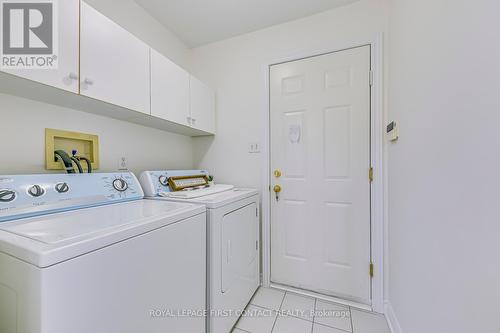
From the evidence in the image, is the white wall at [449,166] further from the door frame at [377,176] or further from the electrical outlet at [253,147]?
the electrical outlet at [253,147]

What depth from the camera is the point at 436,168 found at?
0.87 meters

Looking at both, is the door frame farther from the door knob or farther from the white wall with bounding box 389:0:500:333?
the door knob

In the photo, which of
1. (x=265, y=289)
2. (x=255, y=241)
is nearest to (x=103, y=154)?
(x=255, y=241)

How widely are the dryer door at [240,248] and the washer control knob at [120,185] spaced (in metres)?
0.68

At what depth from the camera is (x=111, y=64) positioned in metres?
1.15

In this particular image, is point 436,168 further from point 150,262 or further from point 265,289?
point 265,289

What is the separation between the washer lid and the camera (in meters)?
0.54

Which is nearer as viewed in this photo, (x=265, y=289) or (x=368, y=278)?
(x=368, y=278)

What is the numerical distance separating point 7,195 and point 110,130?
2.57 ft

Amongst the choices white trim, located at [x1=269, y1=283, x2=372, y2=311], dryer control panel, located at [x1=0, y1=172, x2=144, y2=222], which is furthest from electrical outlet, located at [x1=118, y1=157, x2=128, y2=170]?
white trim, located at [x1=269, y1=283, x2=372, y2=311]

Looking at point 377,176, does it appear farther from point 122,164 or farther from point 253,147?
point 122,164

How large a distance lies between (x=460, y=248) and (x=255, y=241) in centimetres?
139

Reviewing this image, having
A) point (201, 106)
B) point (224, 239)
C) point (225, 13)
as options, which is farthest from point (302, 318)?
point (225, 13)

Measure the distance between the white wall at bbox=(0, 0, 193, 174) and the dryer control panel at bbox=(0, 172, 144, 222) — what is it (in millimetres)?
265
